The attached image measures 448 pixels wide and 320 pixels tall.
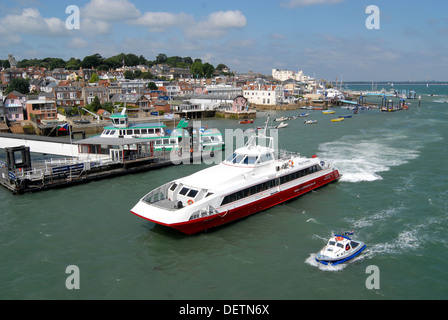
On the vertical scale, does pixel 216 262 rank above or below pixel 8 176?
below

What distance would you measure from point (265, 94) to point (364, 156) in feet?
238

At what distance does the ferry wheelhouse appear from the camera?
1385 inches

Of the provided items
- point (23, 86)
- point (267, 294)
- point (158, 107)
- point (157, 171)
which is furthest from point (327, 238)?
point (23, 86)

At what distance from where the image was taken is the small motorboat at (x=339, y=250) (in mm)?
15320

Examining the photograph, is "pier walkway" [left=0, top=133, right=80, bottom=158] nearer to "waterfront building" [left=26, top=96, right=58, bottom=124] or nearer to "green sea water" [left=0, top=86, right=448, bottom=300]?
"green sea water" [left=0, top=86, right=448, bottom=300]

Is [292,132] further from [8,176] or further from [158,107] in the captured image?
[8,176]

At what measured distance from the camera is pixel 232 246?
17.4 metres

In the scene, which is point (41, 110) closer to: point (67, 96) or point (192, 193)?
point (67, 96)

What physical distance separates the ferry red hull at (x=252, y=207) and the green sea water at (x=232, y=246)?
1.53 ft

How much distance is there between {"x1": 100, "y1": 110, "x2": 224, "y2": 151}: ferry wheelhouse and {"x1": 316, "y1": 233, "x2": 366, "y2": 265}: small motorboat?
2177cm

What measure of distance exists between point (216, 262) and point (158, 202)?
227 inches

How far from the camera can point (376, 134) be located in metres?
52.6

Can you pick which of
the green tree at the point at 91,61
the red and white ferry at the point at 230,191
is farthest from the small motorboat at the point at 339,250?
the green tree at the point at 91,61

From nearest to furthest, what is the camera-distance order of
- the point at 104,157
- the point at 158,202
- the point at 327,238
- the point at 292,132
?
the point at 327,238 < the point at 158,202 < the point at 104,157 < the point at 292,132
